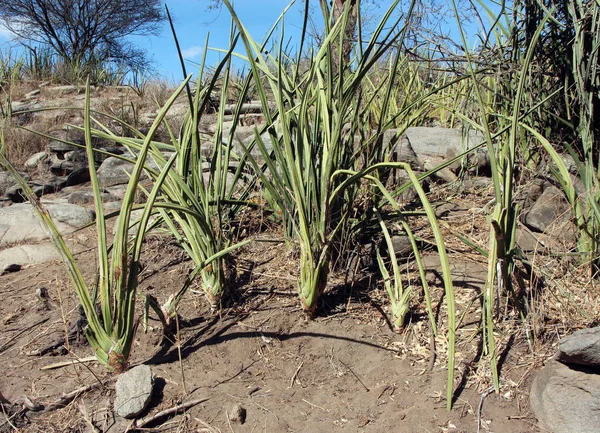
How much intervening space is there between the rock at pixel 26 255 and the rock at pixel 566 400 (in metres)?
2.57

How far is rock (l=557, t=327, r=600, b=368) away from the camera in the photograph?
66.2 inches

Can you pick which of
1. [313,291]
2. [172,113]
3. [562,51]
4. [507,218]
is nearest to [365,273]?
[313,291]

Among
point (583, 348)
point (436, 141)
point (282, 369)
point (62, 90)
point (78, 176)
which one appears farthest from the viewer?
point (62, 90)

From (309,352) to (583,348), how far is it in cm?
90

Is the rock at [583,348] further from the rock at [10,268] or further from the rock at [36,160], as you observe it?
the rock at [36,160]

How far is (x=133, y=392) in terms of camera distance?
1.83m

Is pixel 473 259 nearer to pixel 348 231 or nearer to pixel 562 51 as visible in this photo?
pixel 348 231

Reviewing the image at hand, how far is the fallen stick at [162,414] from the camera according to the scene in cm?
181

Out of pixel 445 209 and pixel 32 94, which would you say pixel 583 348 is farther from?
pixel 32 94

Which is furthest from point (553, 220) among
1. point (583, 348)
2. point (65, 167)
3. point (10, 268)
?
point (65, 167)

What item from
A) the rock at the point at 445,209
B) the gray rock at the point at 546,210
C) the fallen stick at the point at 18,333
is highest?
the gray rock at the point at 546,210

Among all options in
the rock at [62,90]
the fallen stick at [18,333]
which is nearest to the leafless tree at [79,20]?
the rock at [62,90]

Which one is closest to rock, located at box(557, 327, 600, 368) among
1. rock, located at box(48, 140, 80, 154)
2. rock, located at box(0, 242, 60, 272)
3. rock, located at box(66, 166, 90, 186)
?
rock, located at box(0, 242, 60, 272)

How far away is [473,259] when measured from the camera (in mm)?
2453
